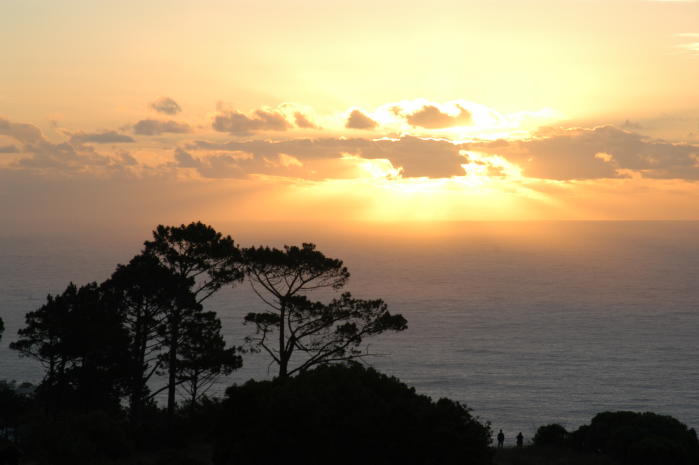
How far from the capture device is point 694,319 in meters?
144

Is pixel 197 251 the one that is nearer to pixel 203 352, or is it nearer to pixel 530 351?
pixel 203 352


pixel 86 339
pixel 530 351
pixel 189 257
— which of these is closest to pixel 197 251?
pixel 189 257

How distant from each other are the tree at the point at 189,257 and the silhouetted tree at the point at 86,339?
3.09 metres

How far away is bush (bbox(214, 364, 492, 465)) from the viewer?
27.1m

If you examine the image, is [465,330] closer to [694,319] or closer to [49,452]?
[694,319]

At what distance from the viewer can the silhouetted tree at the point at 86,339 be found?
38.5m

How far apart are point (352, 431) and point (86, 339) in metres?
18.3

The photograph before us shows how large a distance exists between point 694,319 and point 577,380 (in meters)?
60.4

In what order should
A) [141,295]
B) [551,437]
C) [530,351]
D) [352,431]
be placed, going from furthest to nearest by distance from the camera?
[530,351]
[551,437]
[141,295]
[352,431]

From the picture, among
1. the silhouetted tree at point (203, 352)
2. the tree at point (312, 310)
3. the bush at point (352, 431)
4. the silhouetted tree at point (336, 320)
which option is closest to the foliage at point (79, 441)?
the bush at point (352, 431)

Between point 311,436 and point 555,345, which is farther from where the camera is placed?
point 555,345

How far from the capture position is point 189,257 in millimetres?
37812

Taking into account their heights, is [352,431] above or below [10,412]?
above

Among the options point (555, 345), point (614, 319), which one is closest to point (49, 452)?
point (555, 345)
